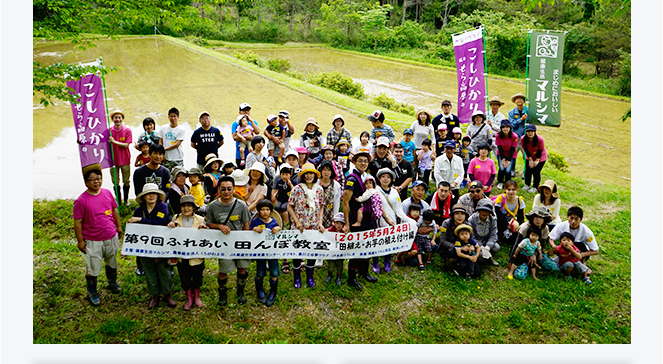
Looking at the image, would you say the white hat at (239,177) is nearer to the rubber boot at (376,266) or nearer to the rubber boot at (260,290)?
the rubber boot at (260,290)

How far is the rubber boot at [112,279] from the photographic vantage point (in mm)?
4969

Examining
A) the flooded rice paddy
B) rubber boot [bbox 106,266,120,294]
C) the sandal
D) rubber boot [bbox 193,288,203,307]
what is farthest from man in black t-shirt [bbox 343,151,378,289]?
the flooded rice paddy

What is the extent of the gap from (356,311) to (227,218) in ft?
6.54

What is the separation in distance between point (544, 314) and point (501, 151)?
379 centimetres

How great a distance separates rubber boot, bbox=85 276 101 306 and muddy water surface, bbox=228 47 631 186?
37.8 feet

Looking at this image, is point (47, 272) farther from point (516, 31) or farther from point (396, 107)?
point (516, 31)

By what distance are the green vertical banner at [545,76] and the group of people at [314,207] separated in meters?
0.66

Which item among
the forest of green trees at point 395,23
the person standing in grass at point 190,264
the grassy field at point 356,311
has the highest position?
the forest of green trees at point 395,23

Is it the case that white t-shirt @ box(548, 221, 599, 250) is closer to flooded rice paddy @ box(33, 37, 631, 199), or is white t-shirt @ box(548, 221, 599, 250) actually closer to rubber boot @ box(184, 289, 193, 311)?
rubber boot @ box(184, 289, 193, 311)

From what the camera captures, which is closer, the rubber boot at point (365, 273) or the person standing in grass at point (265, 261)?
the person standing in grass at point (265, 261)

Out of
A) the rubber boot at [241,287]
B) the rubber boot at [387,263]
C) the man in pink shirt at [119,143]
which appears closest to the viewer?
the rubber boot at [241,287]

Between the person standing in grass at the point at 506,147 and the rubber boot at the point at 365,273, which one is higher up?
the person standing in grass at the point at 506,147

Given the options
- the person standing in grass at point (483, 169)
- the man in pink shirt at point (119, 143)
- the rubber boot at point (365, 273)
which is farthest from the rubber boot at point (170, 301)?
the person standing in grass at point (483, 169)

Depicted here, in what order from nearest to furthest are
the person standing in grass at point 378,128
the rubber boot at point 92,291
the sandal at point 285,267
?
the rubber boot at point 92,291, the sandal at point 285,267, the person standing in grass at point 378,128
